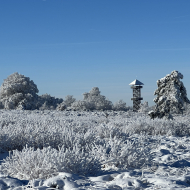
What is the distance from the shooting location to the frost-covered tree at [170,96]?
12.3 m

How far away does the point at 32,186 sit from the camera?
313 centimetres

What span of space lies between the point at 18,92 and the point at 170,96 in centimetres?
2325

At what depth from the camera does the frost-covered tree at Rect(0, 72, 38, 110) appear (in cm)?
2878

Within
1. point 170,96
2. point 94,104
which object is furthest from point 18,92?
point 170,96

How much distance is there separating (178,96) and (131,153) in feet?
28.4

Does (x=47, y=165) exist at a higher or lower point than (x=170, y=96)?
lower

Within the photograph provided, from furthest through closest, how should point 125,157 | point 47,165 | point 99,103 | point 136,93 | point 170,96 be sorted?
point 99,103 → point 136,93 → point 170,96 → point 125,157 → point 47,165

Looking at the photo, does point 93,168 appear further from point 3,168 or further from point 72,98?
point 72,98

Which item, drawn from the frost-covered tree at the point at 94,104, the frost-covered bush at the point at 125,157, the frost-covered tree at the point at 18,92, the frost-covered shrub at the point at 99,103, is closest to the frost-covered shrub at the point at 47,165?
the frost-covered bush at the point at 125,157

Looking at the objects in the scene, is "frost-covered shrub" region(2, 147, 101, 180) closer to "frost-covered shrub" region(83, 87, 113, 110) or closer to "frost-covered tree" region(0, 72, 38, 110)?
"frost-covered tree" region(0, 72, 38, 110)

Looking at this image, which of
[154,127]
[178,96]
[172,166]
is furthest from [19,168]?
[178,96]

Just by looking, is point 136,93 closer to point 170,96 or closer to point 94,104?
point 94,104

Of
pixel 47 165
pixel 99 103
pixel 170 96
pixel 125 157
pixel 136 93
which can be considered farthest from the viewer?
pixel 99 103

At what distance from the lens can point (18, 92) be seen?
31.3 metres
